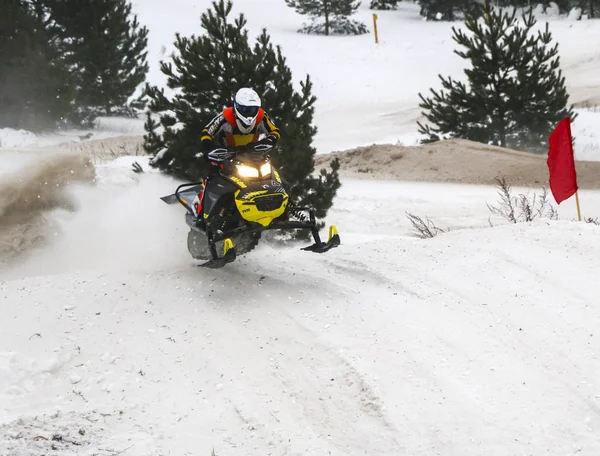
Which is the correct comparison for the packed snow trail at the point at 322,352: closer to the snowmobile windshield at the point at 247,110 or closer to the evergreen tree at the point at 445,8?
the snowmobile windshield at the point at 247,110

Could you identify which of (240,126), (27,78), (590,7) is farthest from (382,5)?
(240,126)

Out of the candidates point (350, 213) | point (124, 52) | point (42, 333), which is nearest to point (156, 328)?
point (42, 333)

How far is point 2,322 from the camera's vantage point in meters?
6.55

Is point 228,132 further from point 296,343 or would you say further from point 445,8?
point 445,8

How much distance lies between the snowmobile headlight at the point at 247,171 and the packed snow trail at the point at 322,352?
1297 mm

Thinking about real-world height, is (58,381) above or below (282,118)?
below

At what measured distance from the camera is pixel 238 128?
7.89 m

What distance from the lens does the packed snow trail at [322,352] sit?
464 cm

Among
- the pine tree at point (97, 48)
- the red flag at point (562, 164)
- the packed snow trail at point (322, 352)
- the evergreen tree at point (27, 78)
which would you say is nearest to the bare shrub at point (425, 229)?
the red flag at point (562, 164)

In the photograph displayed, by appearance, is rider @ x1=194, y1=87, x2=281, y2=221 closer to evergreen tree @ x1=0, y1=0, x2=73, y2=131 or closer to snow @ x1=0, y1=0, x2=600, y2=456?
snow @ x1=0, y1=0, x2=600, y2=456

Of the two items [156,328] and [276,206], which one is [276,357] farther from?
[276,206]

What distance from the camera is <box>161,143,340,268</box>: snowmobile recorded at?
720cm

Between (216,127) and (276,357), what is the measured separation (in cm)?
327

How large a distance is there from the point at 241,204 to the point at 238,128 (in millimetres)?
1231
